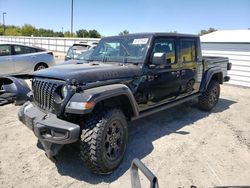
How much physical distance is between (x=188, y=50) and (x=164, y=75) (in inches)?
52.1

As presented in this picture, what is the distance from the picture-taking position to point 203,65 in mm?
6441

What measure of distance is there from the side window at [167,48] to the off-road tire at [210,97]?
6.23ft

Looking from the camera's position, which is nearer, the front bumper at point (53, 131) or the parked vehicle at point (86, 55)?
the front bumper at point (53, 131)

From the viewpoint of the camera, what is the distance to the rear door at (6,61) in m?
9.80

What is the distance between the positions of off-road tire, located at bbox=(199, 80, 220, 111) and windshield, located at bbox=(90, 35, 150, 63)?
2.73 meters

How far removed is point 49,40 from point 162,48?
85.3 feet

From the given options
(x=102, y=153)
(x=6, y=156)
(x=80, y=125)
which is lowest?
(x=6, y=156)

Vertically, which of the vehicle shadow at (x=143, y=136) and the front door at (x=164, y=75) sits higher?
the front door at (x=164, y=75)

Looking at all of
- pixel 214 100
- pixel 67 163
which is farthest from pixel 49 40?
pixel 67 163

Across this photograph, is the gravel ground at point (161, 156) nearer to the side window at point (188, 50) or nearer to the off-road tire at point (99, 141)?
the off-road tire at point (99, 141)

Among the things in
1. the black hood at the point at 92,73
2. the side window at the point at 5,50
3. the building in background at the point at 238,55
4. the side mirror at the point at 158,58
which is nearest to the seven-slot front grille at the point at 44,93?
the black hood at the point at 92,73

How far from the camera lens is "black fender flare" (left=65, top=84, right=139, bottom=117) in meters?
3.26

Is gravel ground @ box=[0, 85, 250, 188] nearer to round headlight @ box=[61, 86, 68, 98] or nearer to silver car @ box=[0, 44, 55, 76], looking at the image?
round headlight @ box=[61, 86, 68, 98]

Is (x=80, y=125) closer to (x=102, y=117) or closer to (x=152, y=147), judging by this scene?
(x=102, y=117)
